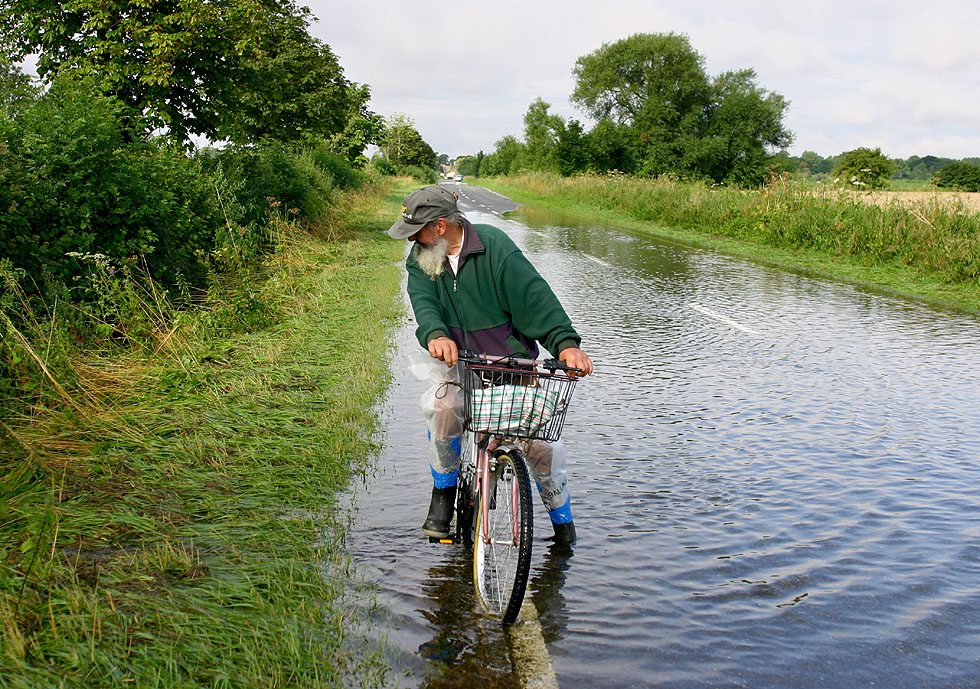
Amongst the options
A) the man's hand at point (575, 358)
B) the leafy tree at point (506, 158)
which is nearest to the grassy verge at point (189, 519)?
the man's hand at point (575, 358)

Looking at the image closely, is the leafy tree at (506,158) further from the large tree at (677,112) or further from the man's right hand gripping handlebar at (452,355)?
the man's right hand gripping handlebar at (452,355)

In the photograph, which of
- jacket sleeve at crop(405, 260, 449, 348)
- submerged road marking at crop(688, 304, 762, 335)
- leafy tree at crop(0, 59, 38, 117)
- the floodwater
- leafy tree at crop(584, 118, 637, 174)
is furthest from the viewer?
leafy tree at crop(584, 118, 637, 174)

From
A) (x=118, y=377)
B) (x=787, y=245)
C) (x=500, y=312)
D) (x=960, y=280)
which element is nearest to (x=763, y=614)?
(x=500, y=312)

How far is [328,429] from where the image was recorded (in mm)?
6211

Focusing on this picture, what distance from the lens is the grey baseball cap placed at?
4.03 m

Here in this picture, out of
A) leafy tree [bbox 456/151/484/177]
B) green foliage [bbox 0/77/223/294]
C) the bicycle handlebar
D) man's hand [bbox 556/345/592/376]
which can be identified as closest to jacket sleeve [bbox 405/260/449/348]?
the bicycle handlebar

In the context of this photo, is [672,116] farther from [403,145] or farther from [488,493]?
[488,493]

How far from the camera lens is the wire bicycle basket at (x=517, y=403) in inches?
140

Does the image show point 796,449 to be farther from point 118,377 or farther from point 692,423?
point 118,377

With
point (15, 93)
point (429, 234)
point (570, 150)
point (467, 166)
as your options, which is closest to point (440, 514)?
point (429, 234)

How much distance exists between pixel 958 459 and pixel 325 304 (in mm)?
7768

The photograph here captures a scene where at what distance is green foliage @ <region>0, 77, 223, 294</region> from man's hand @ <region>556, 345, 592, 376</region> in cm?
535

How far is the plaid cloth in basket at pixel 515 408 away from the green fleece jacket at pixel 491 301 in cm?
48

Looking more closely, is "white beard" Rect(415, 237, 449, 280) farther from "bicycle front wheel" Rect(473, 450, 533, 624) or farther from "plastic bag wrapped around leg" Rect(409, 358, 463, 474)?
"bicycle front wheel" Rect(473, 450, 533, 624)
